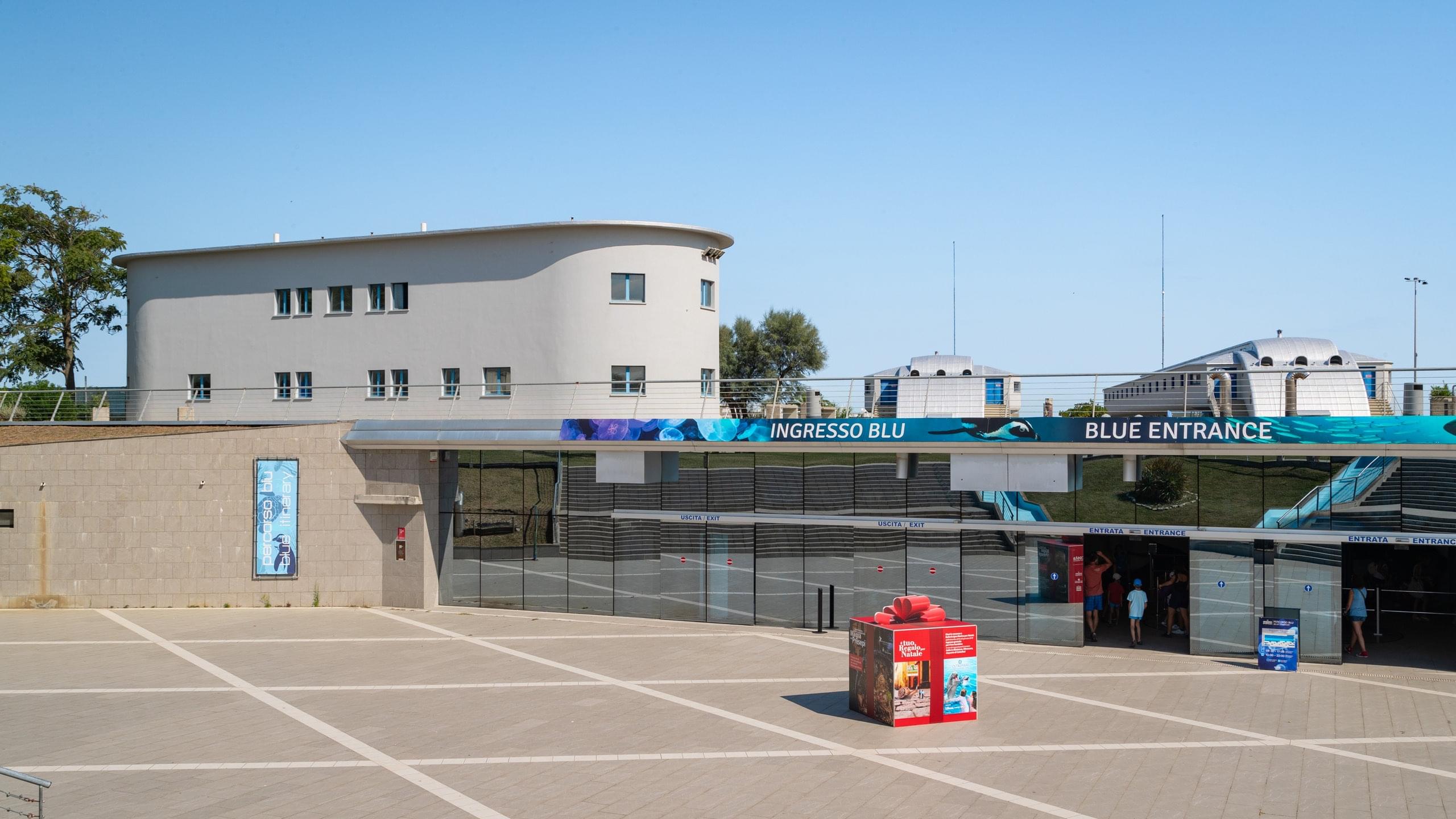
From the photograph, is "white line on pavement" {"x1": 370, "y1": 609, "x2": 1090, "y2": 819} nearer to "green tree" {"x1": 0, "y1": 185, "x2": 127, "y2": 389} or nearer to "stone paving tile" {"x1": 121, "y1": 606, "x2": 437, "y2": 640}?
"stone paving tile" {"x1": 121, "y1": 606, "x2": 437, "y2": 640}

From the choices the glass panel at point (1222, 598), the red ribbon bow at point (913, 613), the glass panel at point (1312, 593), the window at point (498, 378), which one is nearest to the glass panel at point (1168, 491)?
the glass panel at point (1222, 598)

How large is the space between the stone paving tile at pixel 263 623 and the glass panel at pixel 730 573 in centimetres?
579

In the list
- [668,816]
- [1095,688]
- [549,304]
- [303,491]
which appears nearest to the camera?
[668,816]

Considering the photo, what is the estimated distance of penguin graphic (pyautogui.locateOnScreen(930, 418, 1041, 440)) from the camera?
65.9 feet

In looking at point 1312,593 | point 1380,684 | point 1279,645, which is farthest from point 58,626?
point 1380,684

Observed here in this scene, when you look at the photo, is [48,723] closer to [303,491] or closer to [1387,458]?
[303,491]

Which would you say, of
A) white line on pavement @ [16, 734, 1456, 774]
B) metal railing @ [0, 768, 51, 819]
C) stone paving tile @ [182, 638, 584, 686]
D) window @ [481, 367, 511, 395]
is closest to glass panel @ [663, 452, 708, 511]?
stone paving tile @ [182, 638, 584, 686]

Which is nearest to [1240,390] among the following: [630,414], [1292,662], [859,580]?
[1292,662]

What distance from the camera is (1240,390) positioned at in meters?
19.7

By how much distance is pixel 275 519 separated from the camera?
24.4m

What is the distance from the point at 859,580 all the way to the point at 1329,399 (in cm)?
875

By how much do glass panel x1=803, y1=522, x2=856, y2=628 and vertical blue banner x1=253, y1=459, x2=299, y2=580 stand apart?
10.8 meters

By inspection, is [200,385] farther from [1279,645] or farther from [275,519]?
[1279,645]

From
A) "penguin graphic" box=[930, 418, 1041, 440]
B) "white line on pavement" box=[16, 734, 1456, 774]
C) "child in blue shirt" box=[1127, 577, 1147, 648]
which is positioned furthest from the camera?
"child in blue shirt" box=[1127, 577, 1147, 648]
